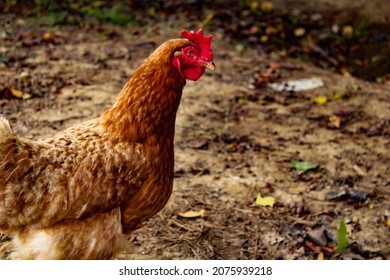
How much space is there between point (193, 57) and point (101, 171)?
25.2 inches

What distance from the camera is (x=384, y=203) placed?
10.9ft

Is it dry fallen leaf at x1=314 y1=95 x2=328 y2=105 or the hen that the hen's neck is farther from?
dry fallen leaf at x1=314 y1=95 x2=328 y2=105

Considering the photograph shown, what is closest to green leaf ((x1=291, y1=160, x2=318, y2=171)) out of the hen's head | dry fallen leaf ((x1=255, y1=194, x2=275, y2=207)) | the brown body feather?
dry fallen leaf ((x1=255, y1=194, x2=275, y2=207))

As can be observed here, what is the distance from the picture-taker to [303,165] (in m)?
3.64

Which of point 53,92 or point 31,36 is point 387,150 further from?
point 31,36

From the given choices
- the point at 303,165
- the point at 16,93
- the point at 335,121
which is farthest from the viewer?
the point at 335,121

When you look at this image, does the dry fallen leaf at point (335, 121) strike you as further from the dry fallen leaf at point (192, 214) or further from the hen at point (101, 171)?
the hen at point (101, 171)

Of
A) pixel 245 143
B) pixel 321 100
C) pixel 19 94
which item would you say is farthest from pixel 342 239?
pixel 19 94

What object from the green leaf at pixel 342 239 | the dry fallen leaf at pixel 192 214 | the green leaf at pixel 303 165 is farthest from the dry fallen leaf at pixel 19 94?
the green leaf at pixel 342 239

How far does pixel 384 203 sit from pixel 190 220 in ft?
4.06

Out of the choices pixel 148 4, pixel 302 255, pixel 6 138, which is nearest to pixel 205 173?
pixel 302 255

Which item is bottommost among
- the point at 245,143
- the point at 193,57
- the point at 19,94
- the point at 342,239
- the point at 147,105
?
the point at 342,239

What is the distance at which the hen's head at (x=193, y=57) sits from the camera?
232cm

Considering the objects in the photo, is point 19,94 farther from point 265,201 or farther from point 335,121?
point 335,121
